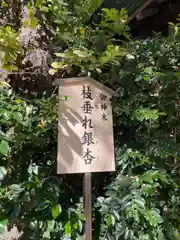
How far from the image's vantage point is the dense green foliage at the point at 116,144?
1229 mm

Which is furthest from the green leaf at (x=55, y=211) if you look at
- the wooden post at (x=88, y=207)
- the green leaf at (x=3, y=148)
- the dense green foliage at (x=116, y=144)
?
the green leaf at (x=3, y=148)

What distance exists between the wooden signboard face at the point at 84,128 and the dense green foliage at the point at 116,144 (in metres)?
0.07

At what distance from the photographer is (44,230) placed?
123 cm

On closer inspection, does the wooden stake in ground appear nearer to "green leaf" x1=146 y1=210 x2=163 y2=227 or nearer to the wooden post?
the wooden post

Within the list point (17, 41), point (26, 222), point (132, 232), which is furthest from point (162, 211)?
point (17, 41)

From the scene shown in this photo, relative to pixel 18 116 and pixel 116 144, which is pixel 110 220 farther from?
pixel 18 116

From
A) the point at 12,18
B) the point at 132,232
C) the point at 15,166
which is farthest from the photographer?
the point at 12,18

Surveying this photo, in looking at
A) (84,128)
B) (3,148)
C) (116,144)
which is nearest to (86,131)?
(84,128)

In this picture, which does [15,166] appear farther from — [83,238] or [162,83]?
[162,83]

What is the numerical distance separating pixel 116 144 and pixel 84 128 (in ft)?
0.80

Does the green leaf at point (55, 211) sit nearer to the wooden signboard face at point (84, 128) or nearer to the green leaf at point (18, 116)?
the wooden signboard face at point (84, 128)

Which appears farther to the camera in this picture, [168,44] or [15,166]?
[168,44]

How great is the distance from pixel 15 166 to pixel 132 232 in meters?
0.63

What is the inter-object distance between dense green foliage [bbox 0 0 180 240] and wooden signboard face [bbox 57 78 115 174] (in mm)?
72
